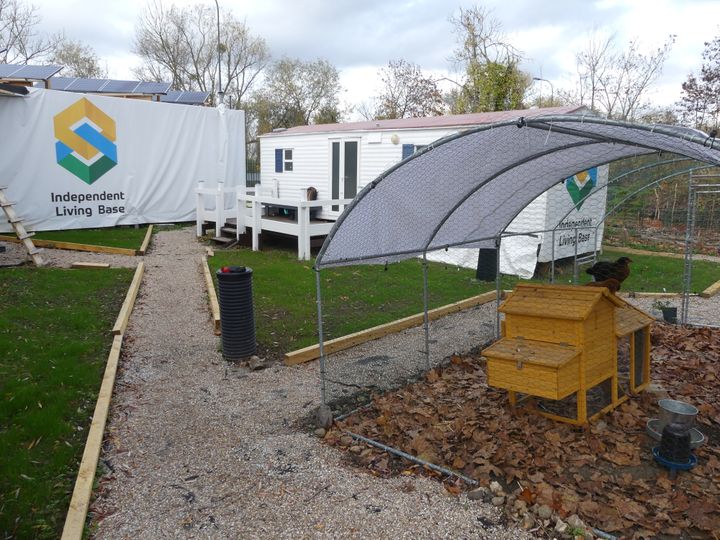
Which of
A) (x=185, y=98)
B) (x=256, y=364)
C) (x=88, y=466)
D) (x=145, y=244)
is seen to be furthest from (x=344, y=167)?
(x=88, y=466)

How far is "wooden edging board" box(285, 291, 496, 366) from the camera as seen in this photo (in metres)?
6.54

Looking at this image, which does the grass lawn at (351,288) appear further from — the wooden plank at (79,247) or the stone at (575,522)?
the stone at (575,522)

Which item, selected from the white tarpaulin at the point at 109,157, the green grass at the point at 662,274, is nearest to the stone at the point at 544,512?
the green grass at the point at 662,274

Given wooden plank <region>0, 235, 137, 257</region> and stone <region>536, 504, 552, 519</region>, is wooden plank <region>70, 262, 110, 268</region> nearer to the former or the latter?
wooden plank <region>0, 235, 137, 257</region>

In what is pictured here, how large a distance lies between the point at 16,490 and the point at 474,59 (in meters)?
27.6

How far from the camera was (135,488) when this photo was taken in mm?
3844

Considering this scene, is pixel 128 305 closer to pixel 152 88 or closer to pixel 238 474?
pixel 238 474

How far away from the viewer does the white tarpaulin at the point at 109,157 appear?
14586mm

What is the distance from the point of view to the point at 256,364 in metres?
6.28

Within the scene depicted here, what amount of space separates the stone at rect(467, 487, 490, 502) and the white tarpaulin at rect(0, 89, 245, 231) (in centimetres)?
1431

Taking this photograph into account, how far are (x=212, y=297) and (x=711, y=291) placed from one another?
907 cm

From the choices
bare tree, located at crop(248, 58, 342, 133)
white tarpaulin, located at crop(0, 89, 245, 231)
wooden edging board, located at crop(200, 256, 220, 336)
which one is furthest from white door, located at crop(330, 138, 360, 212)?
bare tree, located at crop(248, 58, 342, 133)

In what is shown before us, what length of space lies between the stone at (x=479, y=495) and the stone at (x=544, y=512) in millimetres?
339

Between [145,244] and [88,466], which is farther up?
[145,244]
